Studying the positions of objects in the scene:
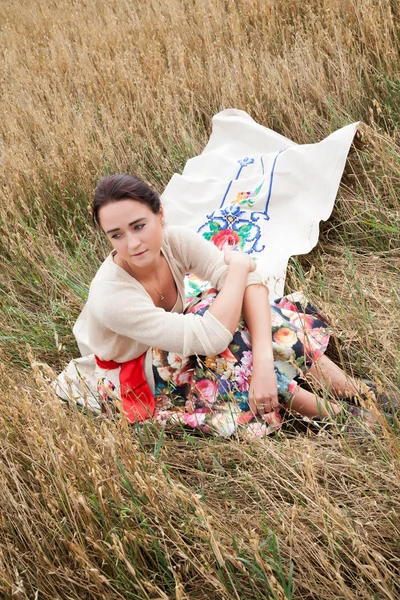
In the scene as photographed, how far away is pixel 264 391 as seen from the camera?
94.0 inches

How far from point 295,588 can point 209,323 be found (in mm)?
1022

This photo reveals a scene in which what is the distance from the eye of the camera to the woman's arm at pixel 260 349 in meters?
2.39

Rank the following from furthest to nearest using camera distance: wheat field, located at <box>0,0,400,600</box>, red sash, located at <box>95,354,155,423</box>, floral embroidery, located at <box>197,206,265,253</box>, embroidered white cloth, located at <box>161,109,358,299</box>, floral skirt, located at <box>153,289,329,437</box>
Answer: floral embroidery, located at <box>197,206,265,253</box> < embroidered white cloth, located at <box>161,109,358,299</box> < red sash, located at <box>95,354,155,423</box> < floral skirt, located at <box>153,289,329,437</box> < wheat field, located at <box>0,0,400,600</box>

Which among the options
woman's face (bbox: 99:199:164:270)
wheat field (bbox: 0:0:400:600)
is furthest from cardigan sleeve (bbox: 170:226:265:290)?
Result: wheat field (bbox: 0:0:400:600)

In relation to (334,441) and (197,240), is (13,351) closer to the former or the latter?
(197,240)

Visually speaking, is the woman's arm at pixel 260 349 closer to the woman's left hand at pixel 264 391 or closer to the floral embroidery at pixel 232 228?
the woman's left hand at pixel 264 391

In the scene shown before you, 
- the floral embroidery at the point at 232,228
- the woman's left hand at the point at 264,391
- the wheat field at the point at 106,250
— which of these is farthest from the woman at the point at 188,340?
the floral embroidery at the point at 232,228

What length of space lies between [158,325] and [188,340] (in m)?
0.13

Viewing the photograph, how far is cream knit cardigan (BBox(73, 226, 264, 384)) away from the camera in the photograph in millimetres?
2379

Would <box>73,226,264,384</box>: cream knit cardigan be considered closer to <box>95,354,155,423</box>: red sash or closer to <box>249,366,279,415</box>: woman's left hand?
<box>95,354,155,423</box>: red sash

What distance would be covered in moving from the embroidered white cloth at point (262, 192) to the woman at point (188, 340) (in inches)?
25.7

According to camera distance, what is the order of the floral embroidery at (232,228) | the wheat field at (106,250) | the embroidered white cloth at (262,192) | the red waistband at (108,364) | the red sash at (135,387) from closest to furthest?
1. the wheat field at (106,250)
2. the red sash at (135,387)
3. the red waistband at (108,364)
4. the embroidered white cloth at (262,192)
5. the floral embroidery at (232,228)

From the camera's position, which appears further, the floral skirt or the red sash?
the red sash

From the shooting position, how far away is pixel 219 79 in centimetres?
459
